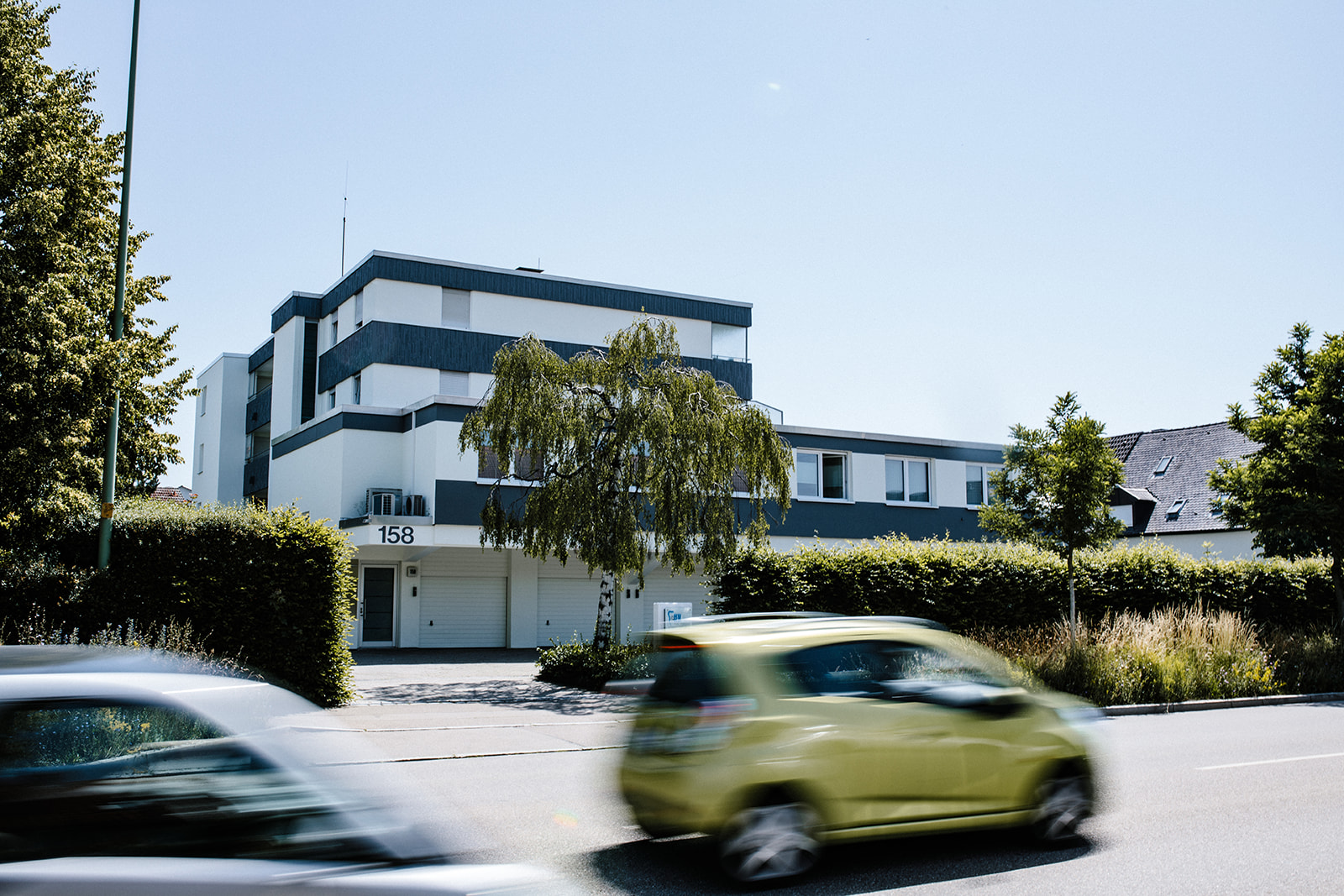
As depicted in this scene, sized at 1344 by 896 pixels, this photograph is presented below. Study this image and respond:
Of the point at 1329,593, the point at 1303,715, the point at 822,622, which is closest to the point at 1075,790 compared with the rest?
the point at 822,622

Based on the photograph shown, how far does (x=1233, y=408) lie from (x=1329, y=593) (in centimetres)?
473

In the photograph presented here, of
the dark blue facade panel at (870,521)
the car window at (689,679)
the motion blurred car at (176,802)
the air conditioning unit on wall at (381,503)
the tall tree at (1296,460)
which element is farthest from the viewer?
the dark blue facade panel at (870,521)

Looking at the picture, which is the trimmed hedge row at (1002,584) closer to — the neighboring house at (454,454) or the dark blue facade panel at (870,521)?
the neighboring house at (454,454)

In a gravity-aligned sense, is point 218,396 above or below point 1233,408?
above

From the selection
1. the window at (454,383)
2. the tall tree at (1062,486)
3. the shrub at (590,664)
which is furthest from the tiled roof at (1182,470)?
the shrub at (590,664)

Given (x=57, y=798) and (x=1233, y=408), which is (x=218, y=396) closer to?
(x=1233, y=408)

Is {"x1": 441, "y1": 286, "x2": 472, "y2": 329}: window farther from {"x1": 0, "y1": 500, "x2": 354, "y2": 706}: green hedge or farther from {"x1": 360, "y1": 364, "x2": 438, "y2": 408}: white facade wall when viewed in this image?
{"x1": 0, "y1": 500, "x2": 354, "y2": 706}: green hedge

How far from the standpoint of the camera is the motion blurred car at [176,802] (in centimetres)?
303

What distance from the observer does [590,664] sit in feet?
62.5

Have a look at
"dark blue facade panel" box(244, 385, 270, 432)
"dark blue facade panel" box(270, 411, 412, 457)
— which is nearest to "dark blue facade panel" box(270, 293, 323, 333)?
"dark blue facade panel" box(244, 385, 270, 432)

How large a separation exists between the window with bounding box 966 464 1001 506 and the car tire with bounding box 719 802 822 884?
106ft

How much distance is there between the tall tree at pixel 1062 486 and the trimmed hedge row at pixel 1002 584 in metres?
0.81

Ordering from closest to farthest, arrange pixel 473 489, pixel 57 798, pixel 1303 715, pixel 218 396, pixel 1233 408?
pixel 57 798 < pixel 1303 715 < pixel 1233 408 < pixel 473 489 < pixel 218 396

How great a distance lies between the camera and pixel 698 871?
6.16 m
